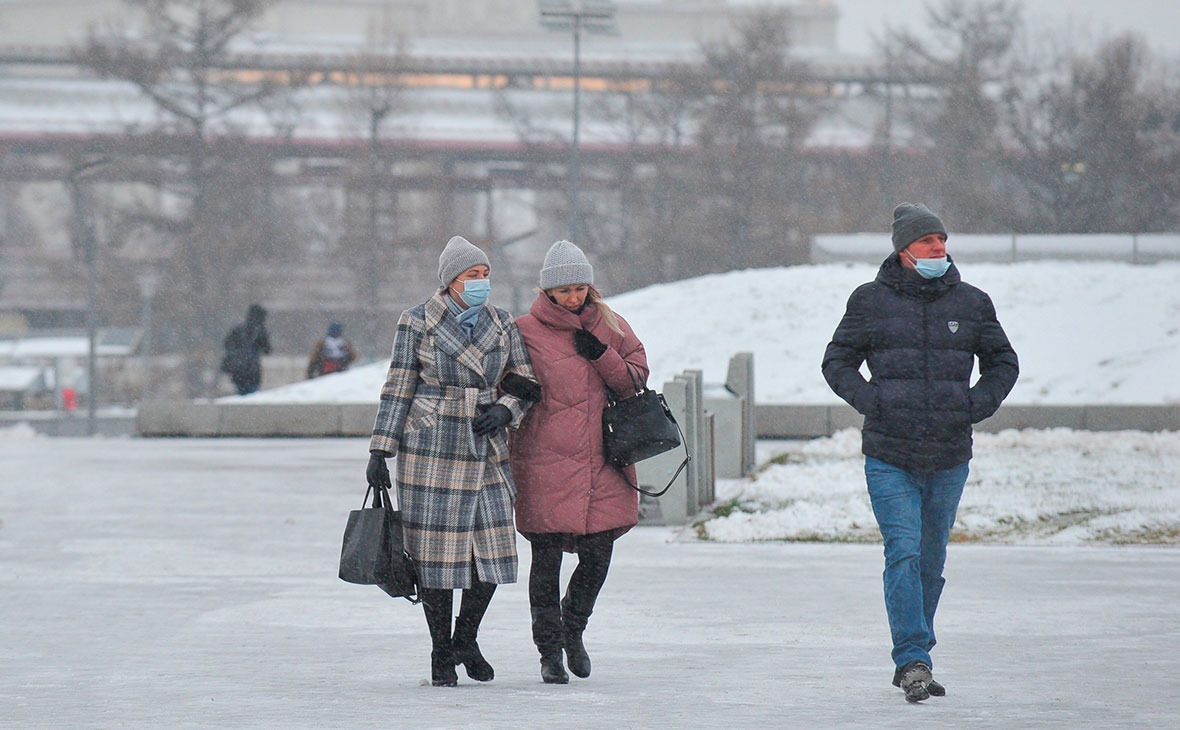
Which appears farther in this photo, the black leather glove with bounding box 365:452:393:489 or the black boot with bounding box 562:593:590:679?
the black boot with bounding box 562:593:590:679

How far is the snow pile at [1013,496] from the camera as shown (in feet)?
38.0

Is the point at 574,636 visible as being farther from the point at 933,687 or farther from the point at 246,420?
the point at 246,420

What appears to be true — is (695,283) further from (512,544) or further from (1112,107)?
(512,544)

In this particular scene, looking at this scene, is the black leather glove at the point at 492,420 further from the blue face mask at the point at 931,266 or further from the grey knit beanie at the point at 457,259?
the blue face mask at the point at 931,266

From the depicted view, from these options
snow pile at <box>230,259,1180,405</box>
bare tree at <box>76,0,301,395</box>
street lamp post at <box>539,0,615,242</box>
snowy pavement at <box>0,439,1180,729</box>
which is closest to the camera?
snowy pavement at <box>0,439,1180,729</box>

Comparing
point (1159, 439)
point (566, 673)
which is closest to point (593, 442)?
point (566, 673)

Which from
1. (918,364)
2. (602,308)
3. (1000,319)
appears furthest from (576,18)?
(918,364)

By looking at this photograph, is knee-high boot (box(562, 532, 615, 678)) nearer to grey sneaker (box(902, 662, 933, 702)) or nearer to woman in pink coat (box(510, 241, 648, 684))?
woman in pink coat (box(510, 241, 648, 684))

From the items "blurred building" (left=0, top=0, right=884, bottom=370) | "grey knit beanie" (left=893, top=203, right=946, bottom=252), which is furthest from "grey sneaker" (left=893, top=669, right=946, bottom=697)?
"blurred building" (left=0, top=0, right=884, bottom=370)

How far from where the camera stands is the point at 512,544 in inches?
256

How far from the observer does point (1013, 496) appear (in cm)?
1309

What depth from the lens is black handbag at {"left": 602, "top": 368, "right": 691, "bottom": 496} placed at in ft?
21.3

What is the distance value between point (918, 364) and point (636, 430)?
3.38 ft

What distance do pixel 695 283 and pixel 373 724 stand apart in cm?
2599
